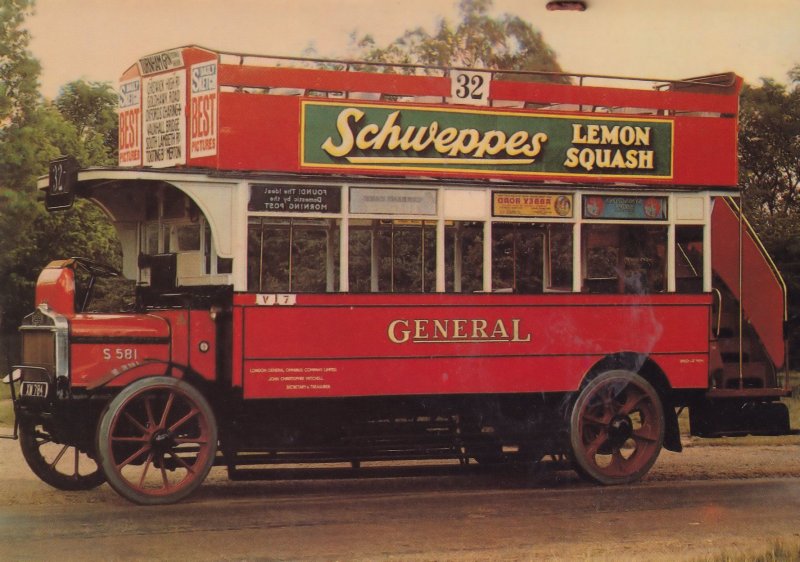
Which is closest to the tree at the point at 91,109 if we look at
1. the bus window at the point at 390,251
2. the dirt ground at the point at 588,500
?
the dirt ground at the point at 588,500

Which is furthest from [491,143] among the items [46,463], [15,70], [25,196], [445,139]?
[15,70]

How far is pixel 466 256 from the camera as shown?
11.9m

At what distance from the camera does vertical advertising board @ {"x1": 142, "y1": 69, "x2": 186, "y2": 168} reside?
10.3m

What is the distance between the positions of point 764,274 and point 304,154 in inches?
191

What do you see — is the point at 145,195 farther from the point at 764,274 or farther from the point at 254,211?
the point at 764,274

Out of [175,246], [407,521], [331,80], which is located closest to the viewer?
[407,521]

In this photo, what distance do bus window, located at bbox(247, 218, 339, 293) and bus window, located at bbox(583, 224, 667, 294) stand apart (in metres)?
2.42

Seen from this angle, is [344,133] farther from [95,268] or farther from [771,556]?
[771,556]

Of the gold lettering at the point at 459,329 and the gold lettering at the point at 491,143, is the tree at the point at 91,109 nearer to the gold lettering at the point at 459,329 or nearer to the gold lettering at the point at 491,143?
the gold lettering at the point at 491,143

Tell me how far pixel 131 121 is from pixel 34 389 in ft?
8.61

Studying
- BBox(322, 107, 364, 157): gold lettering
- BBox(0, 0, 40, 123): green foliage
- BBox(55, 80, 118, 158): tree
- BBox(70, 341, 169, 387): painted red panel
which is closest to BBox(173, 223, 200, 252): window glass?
BBox(70, 341, 169, 387): painted red panel

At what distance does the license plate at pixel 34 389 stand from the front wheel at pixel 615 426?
4441 mm

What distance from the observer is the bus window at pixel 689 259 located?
11578 millimetres

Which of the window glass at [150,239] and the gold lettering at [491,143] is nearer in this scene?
the gold lettering at [491,143]
